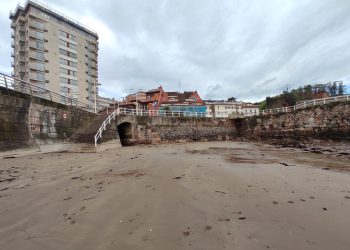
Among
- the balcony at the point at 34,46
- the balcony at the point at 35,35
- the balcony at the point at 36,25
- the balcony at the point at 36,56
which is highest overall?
the balcony at the point at 36,25

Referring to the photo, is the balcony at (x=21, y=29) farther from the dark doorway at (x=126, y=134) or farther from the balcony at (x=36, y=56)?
the dark doorway at (x=126, y=134)

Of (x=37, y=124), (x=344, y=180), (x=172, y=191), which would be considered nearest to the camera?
(x=172, y=191)

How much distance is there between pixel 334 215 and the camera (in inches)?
144

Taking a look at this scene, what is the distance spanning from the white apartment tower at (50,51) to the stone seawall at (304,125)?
137ft

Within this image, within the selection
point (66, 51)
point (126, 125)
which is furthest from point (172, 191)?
point (66, 51)

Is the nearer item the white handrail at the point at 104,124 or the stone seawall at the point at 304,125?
the white handrail at the point at 104,124

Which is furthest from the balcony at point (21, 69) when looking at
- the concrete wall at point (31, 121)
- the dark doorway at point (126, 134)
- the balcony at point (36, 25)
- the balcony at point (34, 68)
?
the concrete wall at point (31, 121)

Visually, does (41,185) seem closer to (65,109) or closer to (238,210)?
(238,210)

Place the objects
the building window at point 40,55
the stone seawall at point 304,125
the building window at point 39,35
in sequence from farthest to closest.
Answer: the building window at point 39,35 → the building window at point 40,55 → the stone seawall at point 304,125

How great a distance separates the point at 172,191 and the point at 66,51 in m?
59.0

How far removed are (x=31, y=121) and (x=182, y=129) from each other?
61.8ft

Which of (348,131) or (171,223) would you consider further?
(348,131)

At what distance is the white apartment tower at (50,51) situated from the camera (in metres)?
49.7

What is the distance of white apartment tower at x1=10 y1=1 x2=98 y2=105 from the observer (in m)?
49.7
